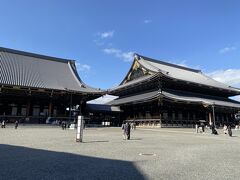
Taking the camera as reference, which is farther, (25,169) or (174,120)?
(174,120)

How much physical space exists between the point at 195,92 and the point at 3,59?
35.3m

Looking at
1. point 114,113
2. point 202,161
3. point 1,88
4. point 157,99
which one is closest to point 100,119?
point 114,113

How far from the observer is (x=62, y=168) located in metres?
7.84

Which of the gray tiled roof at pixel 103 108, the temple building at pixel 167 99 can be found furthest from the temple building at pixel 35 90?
the temple building at pixel 167 99

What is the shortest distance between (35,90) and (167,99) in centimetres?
1969

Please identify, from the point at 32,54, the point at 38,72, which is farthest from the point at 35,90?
the point at 32,54

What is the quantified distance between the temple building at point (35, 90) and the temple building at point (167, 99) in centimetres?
792

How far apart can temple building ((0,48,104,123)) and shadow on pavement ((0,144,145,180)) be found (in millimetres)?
27618

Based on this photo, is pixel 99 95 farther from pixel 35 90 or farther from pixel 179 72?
pixel 179 72

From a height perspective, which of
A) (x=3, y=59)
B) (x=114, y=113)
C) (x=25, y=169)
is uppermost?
Result: (x=3, y=59)

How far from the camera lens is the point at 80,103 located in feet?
142

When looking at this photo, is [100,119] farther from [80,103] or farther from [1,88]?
[1,88]

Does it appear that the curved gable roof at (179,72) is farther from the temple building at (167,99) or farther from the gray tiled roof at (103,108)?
the gray tiled roof at (103,108)

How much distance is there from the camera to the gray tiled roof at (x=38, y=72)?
37.5 metres
